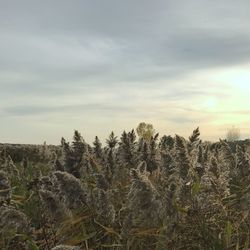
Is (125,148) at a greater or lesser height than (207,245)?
greater

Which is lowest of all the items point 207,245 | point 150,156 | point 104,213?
point 207,245

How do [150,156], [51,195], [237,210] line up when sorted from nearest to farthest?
[51,195]
[237,210]
[150,156]

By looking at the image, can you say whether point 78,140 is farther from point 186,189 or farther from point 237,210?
point 237,210

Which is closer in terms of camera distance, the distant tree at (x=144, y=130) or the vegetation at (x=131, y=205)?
the vegetation at (x=131, y=205)

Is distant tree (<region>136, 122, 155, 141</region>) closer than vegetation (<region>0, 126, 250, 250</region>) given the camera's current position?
No

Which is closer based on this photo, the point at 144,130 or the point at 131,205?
the point at 131,205

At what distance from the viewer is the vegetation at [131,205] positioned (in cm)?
436

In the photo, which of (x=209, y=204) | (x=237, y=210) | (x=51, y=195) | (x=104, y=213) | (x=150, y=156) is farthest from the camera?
(x=150, y=156)

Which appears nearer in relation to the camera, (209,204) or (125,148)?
(209,204)

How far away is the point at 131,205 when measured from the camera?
4531 mm

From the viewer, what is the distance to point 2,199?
489 cm

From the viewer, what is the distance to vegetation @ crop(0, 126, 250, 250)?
14.3 ft

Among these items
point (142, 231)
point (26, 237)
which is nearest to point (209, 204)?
point (142, 231)

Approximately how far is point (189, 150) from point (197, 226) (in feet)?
3.73
